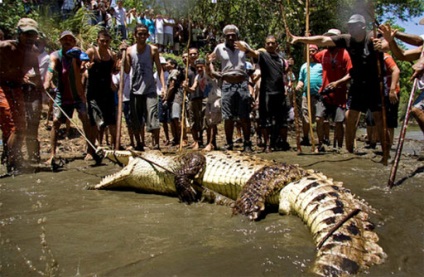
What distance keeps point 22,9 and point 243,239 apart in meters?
9.64

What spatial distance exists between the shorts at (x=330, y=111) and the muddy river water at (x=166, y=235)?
7.83 feet

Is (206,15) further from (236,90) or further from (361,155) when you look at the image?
(361,155)

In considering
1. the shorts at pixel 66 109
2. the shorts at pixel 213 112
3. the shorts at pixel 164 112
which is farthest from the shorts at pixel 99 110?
the shorts at pixel 164 112

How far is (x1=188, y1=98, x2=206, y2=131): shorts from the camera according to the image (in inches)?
305

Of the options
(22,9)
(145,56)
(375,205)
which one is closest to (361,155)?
(375,205)

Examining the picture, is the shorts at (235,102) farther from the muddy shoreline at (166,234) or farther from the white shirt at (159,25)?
the white shirt at (159,25)

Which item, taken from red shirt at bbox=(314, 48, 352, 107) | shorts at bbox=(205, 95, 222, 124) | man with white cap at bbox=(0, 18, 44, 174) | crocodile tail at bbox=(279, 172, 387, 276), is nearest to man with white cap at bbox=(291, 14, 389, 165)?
red shirt at bbox=(314, 48, 352, 107)

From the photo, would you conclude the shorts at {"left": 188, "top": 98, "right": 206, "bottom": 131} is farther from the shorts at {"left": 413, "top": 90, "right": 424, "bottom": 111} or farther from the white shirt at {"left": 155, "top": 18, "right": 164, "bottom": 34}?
the white shirt at {"left": 155, "top": 18, "right": 164, "bottom": 34}

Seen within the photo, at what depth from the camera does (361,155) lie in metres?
6.03

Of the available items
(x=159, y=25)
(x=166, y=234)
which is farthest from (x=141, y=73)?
(x=159, y=25)

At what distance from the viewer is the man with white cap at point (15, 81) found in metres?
5.18

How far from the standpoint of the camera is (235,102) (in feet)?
21.7

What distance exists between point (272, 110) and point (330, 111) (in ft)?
3.58

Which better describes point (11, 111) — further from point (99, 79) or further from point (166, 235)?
point (166, 235)
